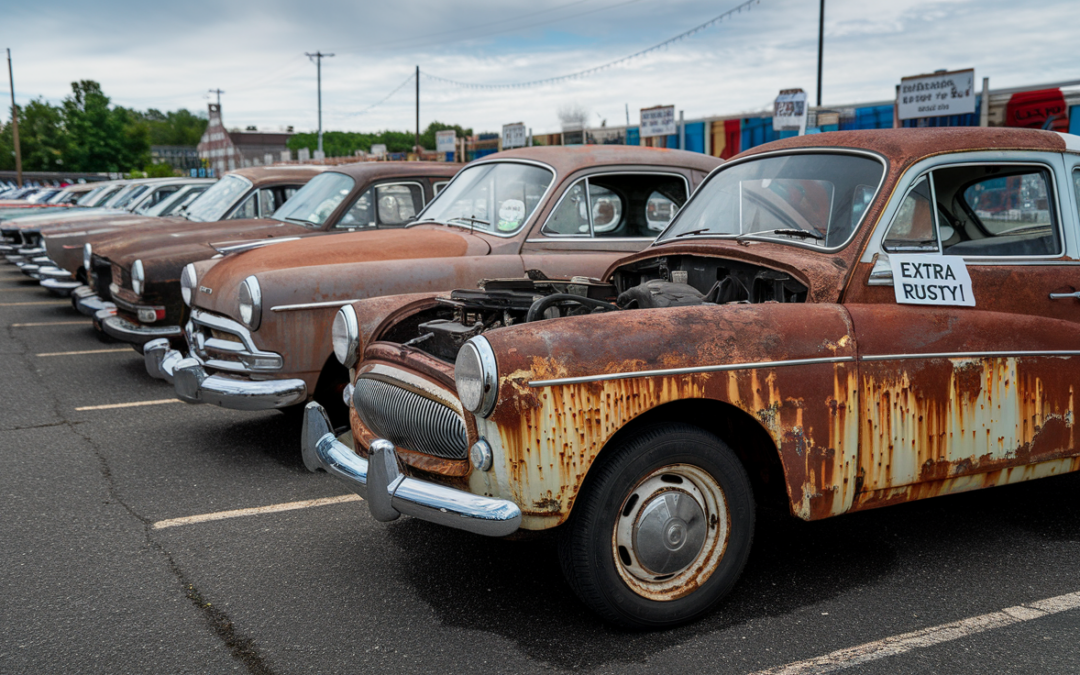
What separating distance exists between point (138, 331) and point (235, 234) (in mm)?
1223

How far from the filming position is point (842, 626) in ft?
9.87

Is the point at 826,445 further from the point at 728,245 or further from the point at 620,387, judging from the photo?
the point at 728,245

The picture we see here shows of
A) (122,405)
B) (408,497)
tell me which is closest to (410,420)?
(408,497)

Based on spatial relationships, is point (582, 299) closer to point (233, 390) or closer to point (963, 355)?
point (963, 355)

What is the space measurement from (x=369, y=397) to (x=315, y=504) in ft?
3.62

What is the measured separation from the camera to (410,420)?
325 cm

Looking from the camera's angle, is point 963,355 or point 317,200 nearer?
point 963,355

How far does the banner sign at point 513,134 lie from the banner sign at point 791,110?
7673 millimetres

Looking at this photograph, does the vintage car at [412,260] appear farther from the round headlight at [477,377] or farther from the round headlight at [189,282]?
the round headlight at [477,377]

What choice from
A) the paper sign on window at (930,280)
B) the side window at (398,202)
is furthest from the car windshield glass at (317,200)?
the paper sign on window at (930,280)

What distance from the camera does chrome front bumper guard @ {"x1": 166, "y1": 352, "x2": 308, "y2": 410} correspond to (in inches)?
189

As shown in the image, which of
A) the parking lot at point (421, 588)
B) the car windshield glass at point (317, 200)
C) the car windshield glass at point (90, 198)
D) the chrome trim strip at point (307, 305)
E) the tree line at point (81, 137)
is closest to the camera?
the parking lot at point (421, 588)

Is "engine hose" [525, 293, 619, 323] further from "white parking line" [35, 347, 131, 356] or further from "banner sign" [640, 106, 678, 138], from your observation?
"banner sign" [640, 106, 678, 138]

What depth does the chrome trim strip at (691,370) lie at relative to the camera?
8.86ft
